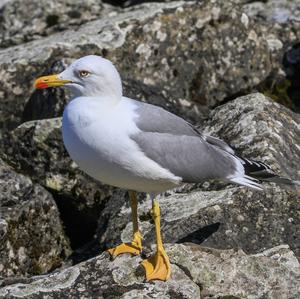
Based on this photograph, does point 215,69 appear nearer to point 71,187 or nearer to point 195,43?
point 195,43

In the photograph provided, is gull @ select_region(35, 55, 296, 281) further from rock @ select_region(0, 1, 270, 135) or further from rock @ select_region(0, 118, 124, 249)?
rock @ select_region(0, 1, 270, 135)

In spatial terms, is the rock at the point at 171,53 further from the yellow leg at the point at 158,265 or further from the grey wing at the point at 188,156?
the yellow leg at the point at 158,265

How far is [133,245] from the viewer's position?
7855 millimetres

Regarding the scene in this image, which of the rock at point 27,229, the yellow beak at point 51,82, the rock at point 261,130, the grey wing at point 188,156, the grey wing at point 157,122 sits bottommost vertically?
the rock at point 27,229

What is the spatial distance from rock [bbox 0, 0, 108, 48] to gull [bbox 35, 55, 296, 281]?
20.6ft

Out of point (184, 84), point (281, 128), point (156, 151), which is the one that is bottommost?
point (184, 84)

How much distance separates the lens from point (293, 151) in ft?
31.1

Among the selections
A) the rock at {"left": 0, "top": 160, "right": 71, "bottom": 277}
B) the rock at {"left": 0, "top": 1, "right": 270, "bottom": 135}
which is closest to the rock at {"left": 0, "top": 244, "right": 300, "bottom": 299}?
the rock at {"left": 0, "top": 160, "right": 71, "bottom": 277}

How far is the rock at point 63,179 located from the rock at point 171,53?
1.73 metres

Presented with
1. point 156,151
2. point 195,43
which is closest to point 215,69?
point 195,43

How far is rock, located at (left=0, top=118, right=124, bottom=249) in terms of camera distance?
10031mm

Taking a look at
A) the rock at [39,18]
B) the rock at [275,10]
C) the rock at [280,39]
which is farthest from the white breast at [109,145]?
the rock at [275,10]

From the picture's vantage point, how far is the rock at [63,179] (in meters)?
10.0

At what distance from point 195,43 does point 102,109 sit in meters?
5.08
